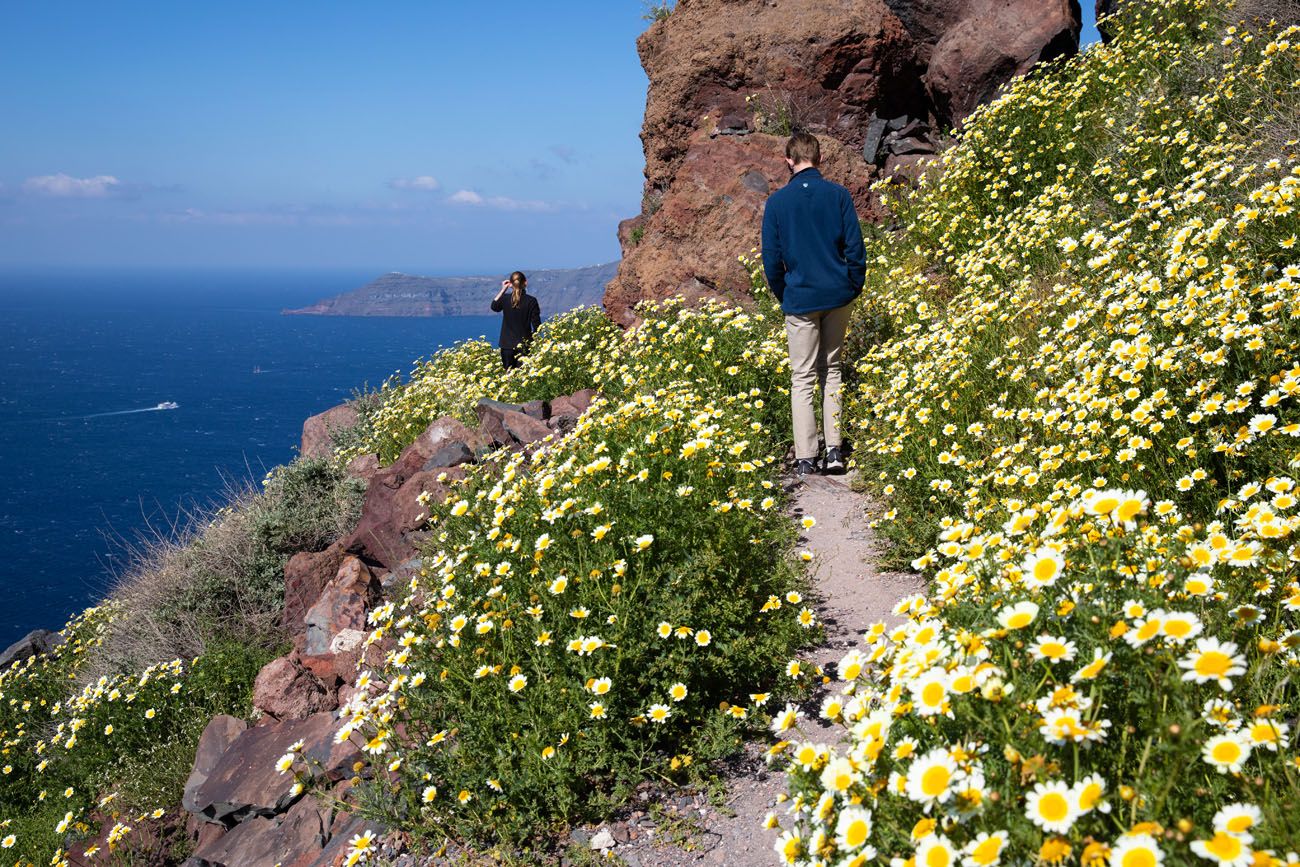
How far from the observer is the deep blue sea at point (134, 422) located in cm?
4866

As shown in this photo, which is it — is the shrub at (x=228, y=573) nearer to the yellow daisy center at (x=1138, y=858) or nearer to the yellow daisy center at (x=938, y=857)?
the yellow daisy center at (x=938, y=857)

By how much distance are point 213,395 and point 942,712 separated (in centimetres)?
11513

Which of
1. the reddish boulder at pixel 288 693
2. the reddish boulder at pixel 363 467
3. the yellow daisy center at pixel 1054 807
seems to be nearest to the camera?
the yellow daisy center at pixel 1054 807

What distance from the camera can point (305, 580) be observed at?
8469 mm

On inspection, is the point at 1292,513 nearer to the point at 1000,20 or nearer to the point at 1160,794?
the point at 1160,794

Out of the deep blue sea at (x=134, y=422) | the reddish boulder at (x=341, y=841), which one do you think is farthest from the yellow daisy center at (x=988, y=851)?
the deep blue sea at (x=134, y=422)

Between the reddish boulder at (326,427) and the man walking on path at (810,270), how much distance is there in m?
10.2

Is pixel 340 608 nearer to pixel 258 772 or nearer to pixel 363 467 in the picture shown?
pixel 258 772

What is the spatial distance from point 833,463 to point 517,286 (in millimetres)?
8154

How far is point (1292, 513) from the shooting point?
106 inches

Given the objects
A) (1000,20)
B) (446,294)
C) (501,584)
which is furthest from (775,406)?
(446,294)

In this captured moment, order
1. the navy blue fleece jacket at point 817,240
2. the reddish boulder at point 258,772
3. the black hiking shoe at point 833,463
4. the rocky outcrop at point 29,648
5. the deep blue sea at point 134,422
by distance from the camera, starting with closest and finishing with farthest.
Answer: the reddish boulder at point 258,772 < the navy blue fleece jacket at point 817,240 < the black hiking shoe at point 833,463 < the rocky outcrop at point 29,648 < the deep blue sea at point 134,422

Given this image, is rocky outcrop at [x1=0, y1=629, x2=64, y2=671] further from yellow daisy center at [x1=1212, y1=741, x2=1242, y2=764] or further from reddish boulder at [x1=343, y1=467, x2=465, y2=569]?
yellow daisy center at [x1=1212, y1=741, x2=1242, y2=764]

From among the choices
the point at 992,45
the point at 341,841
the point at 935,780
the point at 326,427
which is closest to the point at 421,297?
the point at 326,427
